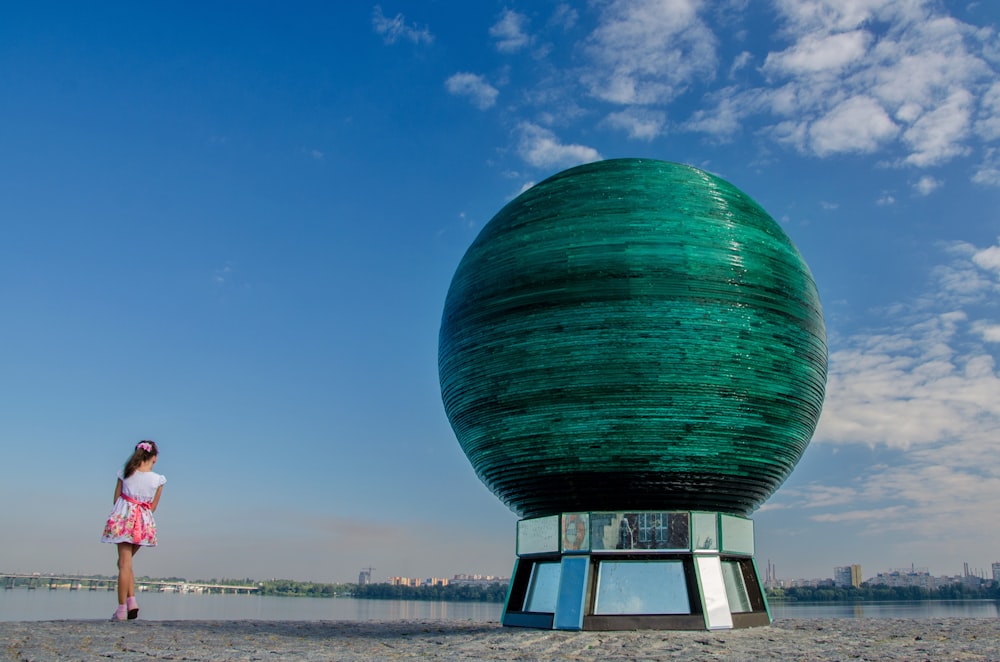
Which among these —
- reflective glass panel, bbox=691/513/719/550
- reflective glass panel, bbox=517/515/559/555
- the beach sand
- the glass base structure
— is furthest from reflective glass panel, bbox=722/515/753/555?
reflective glass panel, bbox=517/515/559/555

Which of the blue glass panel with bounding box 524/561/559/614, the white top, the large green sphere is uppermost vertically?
the large green sphere

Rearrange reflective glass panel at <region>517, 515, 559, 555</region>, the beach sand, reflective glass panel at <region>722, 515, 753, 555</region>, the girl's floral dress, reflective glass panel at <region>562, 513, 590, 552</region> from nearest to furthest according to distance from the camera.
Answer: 1. the beach sand
2. the girl's floral dress
3. reflective glass panel at <region>562, 513, 590, 552</region>
4. reflective glass panel at <region>722, 515, 753, 555</region>
5. reflective glass panel at <region>517, 515, 559, 555</region>

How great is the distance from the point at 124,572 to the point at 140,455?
1554 millimetres

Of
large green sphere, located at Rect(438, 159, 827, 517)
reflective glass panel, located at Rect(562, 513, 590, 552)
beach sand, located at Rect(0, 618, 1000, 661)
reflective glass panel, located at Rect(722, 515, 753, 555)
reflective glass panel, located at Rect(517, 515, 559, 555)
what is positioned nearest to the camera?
beach sand, located at Rect(0, 618, 1000, 661)

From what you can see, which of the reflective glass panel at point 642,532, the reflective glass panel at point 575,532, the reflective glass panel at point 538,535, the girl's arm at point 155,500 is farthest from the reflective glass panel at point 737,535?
the girl's arm at point 155,500

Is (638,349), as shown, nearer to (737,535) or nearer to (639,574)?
(639,574)

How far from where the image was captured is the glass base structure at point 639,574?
1284 cm

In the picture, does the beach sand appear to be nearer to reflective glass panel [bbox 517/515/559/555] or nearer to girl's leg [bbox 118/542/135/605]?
girl's leg [bbox 118/542/135/605]

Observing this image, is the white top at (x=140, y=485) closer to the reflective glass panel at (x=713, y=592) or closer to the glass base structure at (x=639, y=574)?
the glass base structure at (x=639, y=574)

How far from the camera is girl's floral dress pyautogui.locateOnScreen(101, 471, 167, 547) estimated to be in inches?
440

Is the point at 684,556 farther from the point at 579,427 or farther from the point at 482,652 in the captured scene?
the point at 482,652

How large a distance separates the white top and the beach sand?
1.71 m

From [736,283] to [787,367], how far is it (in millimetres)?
1606

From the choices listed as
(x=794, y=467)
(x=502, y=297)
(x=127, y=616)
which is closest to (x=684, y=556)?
(x=794, y=467)
